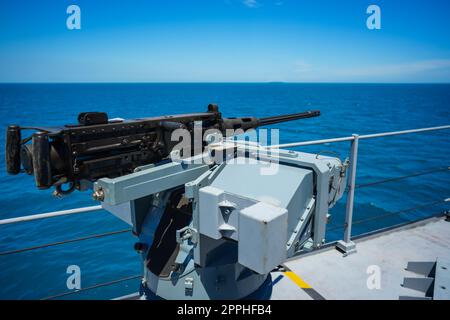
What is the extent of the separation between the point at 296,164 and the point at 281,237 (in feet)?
1.44

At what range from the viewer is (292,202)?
1.44m

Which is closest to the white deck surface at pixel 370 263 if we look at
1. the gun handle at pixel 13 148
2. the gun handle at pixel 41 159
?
the gun handle at pixel 41 159

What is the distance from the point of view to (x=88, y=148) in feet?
5.05

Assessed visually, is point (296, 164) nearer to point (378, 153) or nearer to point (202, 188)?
point (202, 188)

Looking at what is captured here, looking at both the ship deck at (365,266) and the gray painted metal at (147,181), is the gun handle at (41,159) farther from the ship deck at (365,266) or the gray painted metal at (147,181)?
the ship deck at (365,266)

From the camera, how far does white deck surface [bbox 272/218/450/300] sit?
2.41m

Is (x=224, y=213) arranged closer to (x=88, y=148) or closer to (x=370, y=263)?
(x=88, y=148)

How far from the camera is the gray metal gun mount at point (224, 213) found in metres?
1.34

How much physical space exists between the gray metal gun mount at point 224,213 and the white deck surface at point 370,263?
0.73 meters

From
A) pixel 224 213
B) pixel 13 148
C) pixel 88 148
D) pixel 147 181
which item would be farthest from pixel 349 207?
pixel 13 148

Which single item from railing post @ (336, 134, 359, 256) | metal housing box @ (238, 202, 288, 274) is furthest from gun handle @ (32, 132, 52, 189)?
railing post @ (336, 134, 359, 256)

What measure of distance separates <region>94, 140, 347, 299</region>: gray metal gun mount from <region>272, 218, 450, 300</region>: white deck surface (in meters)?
0.73

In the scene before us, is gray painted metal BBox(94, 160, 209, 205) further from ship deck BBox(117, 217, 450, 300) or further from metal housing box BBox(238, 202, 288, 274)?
ship deck BBox(117, 217, 450, 300)
